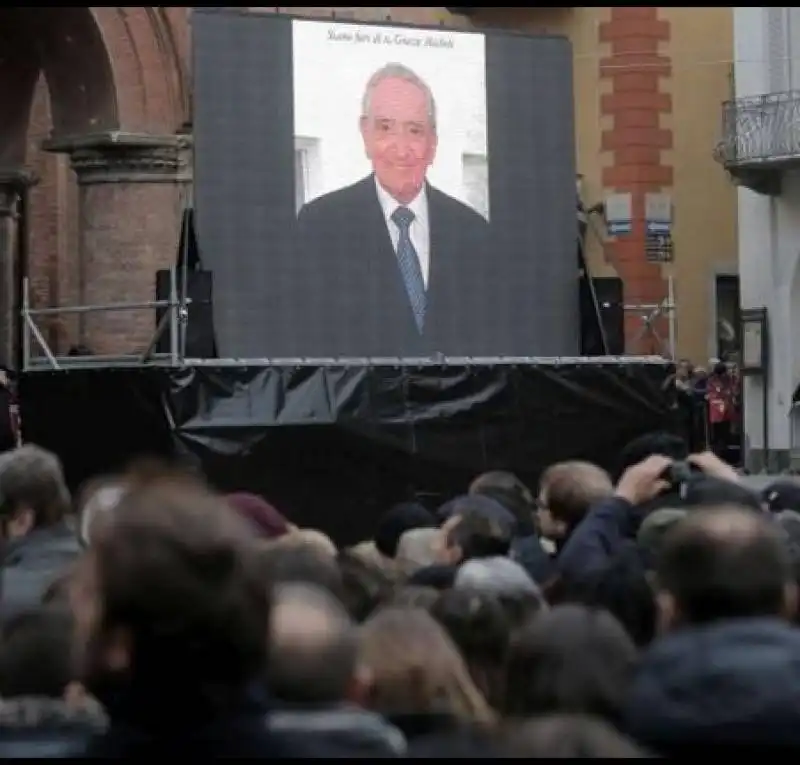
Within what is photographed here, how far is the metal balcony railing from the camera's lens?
26484 mm

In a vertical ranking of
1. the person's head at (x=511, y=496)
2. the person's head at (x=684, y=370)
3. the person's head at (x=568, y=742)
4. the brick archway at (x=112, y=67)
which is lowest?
the person's head at (x=684, y=370)

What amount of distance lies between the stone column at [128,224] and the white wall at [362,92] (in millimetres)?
2992

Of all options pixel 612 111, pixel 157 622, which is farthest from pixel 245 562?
pixel 612 111

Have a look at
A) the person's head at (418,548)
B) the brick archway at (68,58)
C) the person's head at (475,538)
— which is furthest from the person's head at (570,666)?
the brick archway at (68,58)

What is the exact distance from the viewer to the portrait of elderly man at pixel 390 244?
16469 mm

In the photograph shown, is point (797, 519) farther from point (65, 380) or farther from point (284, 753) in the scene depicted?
point (65, 380)

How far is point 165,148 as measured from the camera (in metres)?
19.1

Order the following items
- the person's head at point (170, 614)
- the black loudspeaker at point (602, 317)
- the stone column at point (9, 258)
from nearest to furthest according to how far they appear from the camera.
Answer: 1. the person's head at point (170, 614)
2. the black loudspeaker at point (602, 317)
3. the stone column at point (9, 258)

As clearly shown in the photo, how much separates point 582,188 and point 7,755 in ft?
84.8

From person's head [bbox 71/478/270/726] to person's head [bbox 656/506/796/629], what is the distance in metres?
1.00

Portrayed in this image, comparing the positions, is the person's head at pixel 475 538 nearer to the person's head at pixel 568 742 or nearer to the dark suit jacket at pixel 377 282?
the person's head at pixel 568 742

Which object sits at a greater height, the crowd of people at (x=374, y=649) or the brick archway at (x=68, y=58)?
the brick archway at (x=68, y=58)

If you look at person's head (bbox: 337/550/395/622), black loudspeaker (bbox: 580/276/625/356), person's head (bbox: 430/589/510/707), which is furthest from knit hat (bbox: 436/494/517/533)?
black loudspeaker (bbox: 580/276/625/356)

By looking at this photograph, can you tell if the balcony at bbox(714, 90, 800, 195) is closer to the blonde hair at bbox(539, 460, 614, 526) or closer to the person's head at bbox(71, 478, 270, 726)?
the blonde hair at bbox(539, 460, 614, 526)
